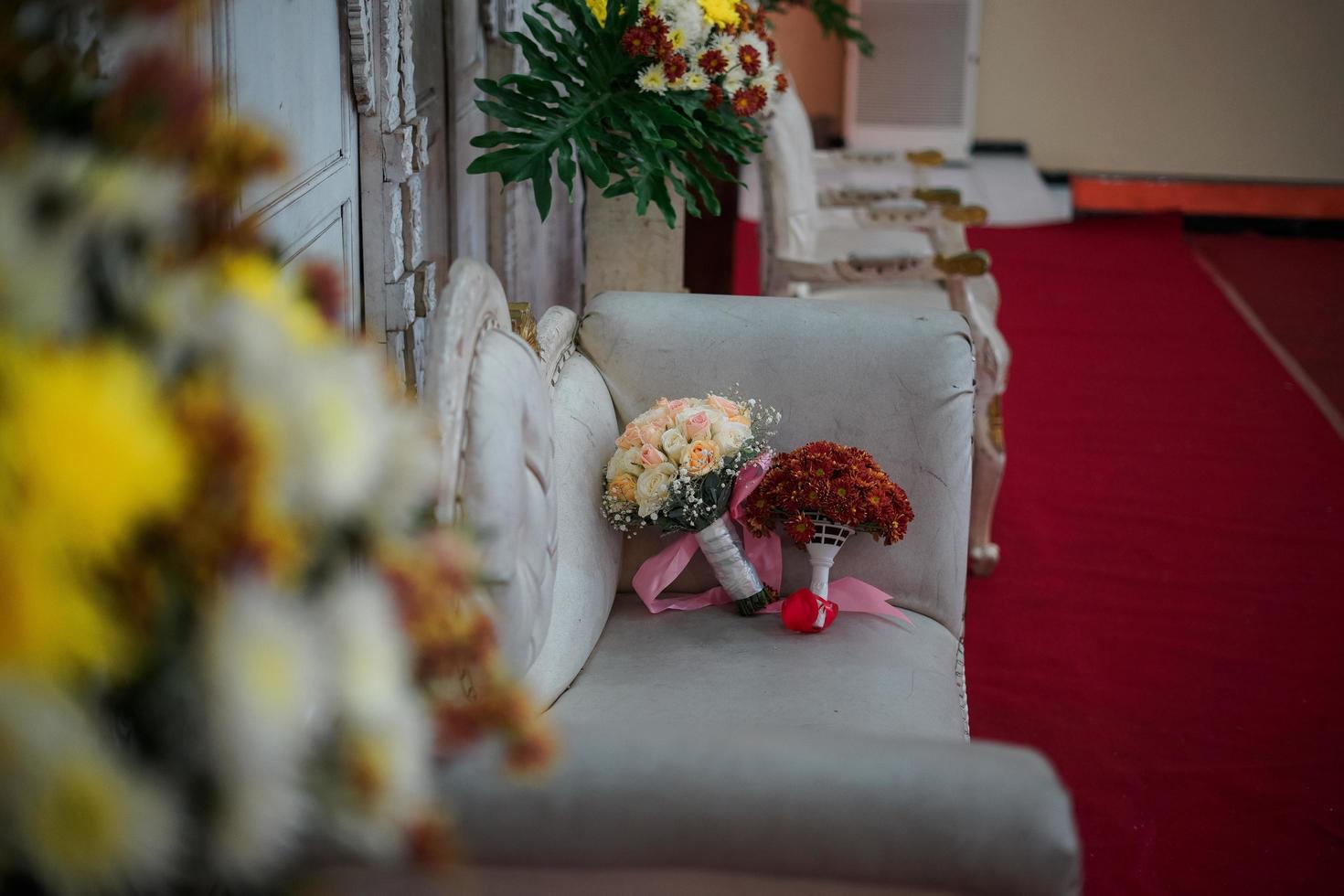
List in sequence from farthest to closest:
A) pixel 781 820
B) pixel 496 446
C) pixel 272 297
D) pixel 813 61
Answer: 1. pixel 813 61
2. pixel 496 446
3. pixel 781 820
4. pixel 272 297

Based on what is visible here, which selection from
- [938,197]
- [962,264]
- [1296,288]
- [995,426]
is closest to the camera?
[995,426]

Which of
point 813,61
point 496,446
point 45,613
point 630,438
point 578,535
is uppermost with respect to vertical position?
point 813,61

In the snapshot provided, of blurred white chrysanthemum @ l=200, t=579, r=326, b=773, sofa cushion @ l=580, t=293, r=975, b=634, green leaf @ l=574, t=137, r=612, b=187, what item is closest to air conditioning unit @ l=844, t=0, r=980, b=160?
green leaf @ l=574, t=137, r=612, b=187

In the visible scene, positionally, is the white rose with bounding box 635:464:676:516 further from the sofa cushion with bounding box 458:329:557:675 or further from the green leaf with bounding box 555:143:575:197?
the green leaf with bounding box 555:143:575:197

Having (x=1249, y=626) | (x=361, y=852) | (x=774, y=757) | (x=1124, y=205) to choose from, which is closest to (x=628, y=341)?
(x=774, y=757)

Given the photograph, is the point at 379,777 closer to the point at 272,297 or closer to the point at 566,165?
the point at 272,297

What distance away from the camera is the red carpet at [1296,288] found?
14.9 ft

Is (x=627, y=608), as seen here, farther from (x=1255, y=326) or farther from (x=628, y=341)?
(x=1255, y=326)

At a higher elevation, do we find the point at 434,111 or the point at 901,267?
the point at 434,111

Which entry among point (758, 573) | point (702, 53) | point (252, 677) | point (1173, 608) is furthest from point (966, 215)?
point (252, 677)

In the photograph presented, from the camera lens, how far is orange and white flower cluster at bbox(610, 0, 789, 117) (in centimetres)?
216

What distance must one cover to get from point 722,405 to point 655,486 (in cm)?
16

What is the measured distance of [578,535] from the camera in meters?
1.62

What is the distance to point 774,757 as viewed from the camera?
0.99 metres
